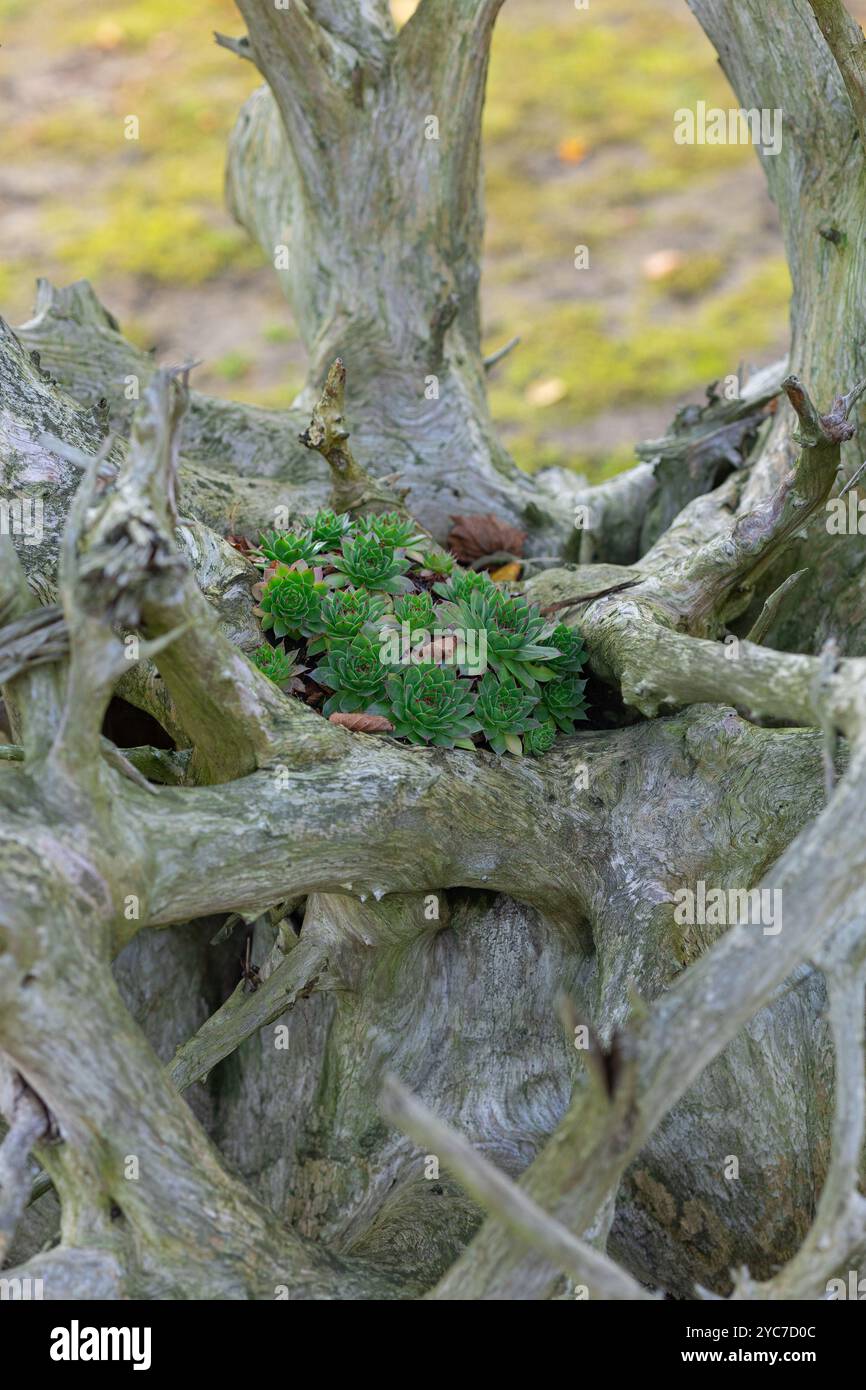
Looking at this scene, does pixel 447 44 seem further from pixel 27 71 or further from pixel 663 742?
pixel 27 71

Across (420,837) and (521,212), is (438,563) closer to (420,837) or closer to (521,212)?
(420,837)

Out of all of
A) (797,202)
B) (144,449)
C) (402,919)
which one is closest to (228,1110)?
(402,919)

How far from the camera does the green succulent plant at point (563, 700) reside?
375 centimetres

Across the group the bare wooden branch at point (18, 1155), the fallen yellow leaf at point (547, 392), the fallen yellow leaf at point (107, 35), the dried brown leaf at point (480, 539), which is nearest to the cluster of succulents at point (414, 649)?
the dried brown leaf at point (480, 539)

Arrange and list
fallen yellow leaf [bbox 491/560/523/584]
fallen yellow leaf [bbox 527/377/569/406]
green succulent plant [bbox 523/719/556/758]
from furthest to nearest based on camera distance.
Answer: fallen yellow leaf [bbox 527/377/569/406] → fallen yellow leaf [bbox 491/560/523/584] → green succulent plant [bbox 523/719/556/758]

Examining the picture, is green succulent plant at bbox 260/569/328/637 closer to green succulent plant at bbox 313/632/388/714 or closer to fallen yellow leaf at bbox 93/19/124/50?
green succulent plant at bbox 313/632/388/714

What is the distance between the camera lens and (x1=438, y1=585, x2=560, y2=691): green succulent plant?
11.7 feet

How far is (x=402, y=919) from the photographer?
375cm

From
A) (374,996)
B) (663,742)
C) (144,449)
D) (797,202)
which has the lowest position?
(374,996)

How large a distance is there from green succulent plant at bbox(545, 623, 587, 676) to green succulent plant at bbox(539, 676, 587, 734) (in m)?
0.03

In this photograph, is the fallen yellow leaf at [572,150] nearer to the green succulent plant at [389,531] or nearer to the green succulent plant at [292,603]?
the green succulent plant at [389,531]

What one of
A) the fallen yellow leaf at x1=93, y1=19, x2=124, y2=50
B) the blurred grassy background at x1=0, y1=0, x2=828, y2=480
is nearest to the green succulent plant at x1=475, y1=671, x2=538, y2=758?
the blurred grassy background at x1=0, y1=0, x2=828, y2=480

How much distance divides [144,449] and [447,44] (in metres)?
3.11

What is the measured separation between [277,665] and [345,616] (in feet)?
0.75
